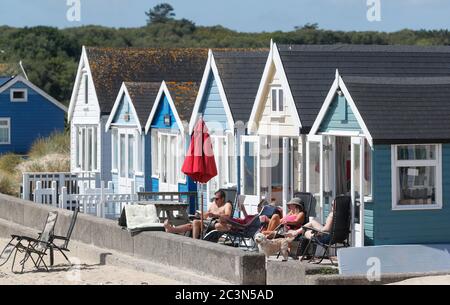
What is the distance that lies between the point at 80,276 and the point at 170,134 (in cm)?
1125

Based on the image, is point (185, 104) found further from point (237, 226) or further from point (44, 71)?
point (44, 71)

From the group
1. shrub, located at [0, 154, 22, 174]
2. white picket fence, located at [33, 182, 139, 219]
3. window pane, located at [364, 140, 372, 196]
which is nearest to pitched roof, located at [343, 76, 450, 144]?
window pane, located at [364, 140, 372, 196]

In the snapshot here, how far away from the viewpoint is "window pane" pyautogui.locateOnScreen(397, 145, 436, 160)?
68.0ft

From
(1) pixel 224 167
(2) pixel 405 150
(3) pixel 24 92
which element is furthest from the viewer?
(3) pixel 24 92

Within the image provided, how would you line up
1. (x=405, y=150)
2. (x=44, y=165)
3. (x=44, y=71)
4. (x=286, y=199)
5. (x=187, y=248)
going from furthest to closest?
1. (x=44, y=71)
2. (x=44, y=165)
3. (x=286, y=199)
4. (x=405, y=150)
5. (x=187, y=248)

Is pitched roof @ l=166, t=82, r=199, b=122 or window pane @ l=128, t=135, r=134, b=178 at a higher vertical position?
pitched roof @ l=166, t=82, r=199, b=122

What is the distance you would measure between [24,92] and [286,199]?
96.0ft

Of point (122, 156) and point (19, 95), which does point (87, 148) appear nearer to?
point (122, 156)

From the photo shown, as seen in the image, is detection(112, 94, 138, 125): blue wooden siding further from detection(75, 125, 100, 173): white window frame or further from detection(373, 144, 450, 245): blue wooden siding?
detection(373, 144, 450, 245): blue wooden siding

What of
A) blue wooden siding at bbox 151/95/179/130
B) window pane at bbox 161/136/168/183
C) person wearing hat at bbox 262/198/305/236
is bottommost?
person wearing hat at bbox 262/198/305/236

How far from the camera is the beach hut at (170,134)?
29.7m

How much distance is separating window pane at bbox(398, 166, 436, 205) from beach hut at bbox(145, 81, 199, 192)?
923 centimetres
